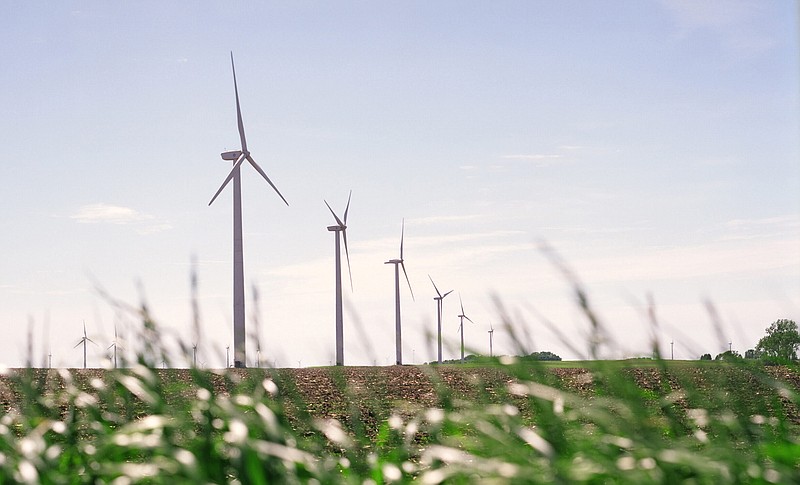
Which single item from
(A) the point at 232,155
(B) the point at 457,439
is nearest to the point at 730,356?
(B) the point at 457,439

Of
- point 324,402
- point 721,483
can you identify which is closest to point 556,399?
point 721,483

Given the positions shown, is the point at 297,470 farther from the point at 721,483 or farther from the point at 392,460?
the point at 721,483

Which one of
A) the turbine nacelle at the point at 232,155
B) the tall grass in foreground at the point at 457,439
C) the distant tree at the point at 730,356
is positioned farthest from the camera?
the turbine nacelle at the point at 232,155

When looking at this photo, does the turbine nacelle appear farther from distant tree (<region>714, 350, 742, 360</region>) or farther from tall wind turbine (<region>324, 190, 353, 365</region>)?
distant tree (<region>714, 350, 742, 360</region>)

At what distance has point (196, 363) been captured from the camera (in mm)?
6227

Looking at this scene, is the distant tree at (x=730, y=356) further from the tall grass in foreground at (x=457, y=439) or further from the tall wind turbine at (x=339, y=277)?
the tall wind turbine at (x=339, y=277)

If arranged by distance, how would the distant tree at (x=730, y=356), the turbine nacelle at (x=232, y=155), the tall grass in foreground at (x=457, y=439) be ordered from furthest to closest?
1. the turbine nacelle at (x=232, y=155)
2. the distant tree at (x=730, y=356)
3. the tall grass in foreground at (x=457, y=439)

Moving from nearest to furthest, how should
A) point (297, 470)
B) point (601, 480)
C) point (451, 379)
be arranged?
point (601, 480) → point (297, 470) → point (451, 379)

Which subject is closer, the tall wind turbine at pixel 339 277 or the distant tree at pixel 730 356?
the distant tree at pixel 730 356

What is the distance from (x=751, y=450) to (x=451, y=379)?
22271 mm

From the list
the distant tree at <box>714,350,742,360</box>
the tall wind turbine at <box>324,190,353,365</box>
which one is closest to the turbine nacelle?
the tall wind turbine at <box>324,190,353,365</box>

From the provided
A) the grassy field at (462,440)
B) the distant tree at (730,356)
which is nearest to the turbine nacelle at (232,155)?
the grassy field at (462,440)

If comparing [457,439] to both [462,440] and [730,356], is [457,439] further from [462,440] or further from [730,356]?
[730,356]

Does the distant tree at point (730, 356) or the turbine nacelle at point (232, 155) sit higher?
the turbine nacelle at point (232, 155)
